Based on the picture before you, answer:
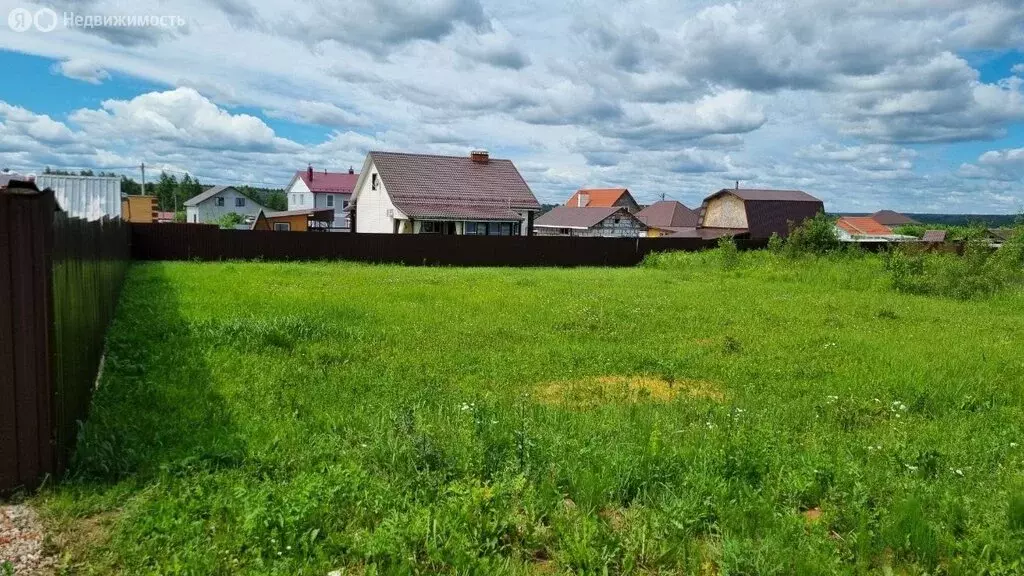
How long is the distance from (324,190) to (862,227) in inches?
1975

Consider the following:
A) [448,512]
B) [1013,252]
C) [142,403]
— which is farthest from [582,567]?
[1013,252]

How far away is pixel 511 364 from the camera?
7.32 m

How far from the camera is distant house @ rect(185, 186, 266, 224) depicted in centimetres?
6525

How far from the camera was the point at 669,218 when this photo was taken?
63594mm

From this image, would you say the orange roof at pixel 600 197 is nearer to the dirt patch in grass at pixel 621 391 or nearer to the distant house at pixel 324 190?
the distant house at pixel 324 190

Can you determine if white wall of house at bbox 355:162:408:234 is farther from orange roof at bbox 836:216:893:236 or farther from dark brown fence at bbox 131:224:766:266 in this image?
orange roof at bbox 836:216:893:236

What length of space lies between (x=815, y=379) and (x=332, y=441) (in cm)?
517

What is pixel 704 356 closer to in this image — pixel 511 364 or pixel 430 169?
pixel 511 364

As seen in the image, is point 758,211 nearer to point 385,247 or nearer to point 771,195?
point 771,195

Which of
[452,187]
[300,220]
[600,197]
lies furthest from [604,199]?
[452,187]

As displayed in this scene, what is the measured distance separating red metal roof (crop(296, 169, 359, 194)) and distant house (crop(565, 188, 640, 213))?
86.1 ft


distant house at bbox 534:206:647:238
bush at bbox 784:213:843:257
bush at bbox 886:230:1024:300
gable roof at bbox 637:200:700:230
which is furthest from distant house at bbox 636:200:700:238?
bush at bbox 886:230:1024:300

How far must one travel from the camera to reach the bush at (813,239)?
23375 mm

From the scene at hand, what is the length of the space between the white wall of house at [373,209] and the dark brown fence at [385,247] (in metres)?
5.32
